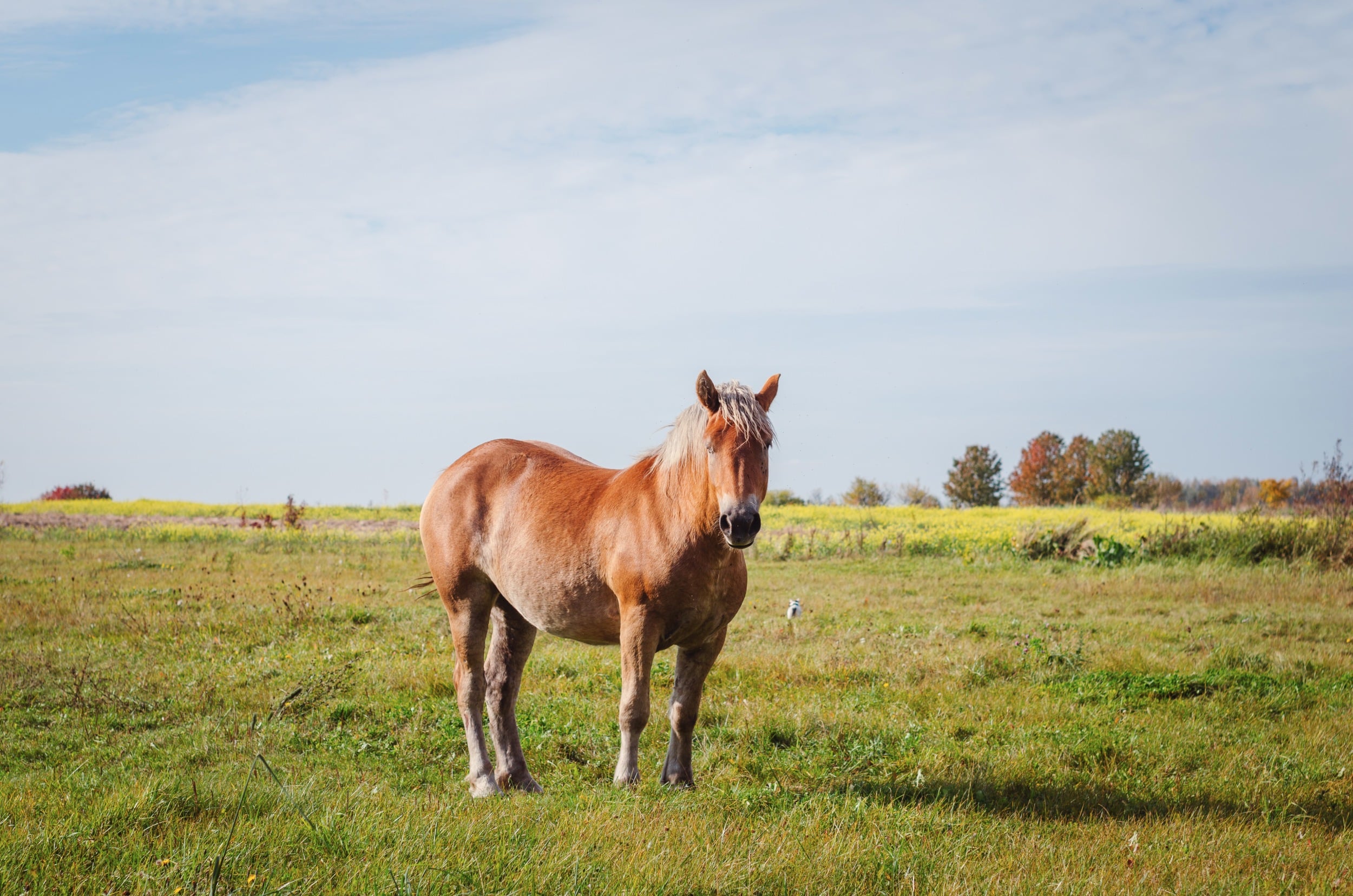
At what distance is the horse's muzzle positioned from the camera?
4.98m

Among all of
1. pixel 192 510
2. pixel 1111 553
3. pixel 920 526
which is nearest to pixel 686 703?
pixel 1111 553

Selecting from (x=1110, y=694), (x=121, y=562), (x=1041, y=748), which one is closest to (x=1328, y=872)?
(x=1041, y=748)

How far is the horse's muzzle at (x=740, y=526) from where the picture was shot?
196 inches

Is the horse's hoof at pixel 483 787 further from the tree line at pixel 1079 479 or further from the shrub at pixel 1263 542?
the tree line at pixel 1079 479

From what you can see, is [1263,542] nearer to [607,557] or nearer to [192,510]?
[607,557]

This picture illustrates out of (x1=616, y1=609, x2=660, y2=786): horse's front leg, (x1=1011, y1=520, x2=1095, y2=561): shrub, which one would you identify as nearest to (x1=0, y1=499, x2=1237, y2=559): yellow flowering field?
(x1=1011, y1=520, x2=1095, y2=561): shrub

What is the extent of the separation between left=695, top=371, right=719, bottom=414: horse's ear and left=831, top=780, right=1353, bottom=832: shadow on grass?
2.59 metres

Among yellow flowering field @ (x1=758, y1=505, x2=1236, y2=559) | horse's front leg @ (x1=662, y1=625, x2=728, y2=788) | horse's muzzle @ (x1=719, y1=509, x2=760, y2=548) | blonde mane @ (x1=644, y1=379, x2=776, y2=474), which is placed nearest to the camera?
horse's muzzle @ (x1=719, y1=509, x2=760, y2=548)

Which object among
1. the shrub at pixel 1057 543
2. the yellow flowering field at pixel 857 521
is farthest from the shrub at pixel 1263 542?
the shrub at pixel 1057 543

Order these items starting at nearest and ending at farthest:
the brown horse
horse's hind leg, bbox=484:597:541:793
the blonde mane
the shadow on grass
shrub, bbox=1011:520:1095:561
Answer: the blonde mane < the brown horse < the shadow on grass < horse's hind leg, bbox=484:597:541:793 < shrub, bbox=1011:520:1095:561

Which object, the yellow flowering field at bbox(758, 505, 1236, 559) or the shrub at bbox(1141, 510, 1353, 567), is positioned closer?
the shrub at bbox(1141, 510, 1353, 567)

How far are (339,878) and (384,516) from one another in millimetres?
34043

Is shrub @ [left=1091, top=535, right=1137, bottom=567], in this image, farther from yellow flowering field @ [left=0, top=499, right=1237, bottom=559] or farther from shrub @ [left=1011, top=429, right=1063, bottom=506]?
shrub @ [left=1011, top=429, right=1063, bottom=506]

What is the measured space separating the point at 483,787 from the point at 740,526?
2914mm
